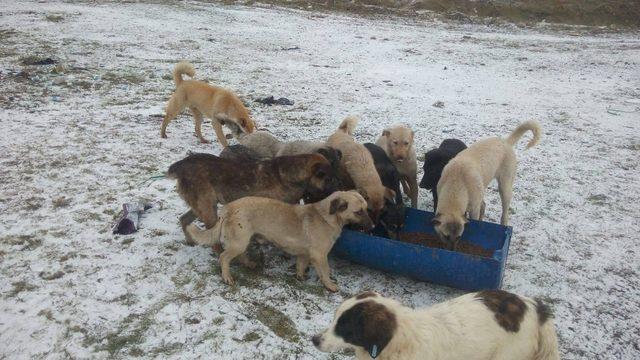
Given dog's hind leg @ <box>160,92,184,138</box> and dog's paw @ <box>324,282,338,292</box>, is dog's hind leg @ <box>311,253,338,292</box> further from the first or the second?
dog's hind leg @ <box>160,92,184,138</box>

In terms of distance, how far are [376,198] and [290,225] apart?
1.22 meters

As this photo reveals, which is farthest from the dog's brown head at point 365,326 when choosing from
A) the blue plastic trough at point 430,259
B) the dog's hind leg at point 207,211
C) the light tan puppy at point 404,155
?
the light tan puppy at point 404,155

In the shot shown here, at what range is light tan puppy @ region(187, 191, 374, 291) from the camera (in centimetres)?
479

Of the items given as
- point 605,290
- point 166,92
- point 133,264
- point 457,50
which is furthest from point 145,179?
point 457,50

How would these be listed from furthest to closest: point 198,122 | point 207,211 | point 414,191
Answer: point 198,122 < point 414,191 < point 207,211

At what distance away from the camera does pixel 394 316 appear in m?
3.19

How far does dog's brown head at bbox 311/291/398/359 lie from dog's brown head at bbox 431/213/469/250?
6.74 feet

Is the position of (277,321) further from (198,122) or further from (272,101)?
(272,101)

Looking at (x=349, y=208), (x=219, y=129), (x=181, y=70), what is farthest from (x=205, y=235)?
(x=181, y=70)

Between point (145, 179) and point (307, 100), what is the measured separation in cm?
523

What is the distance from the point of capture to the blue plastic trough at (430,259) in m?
4.50

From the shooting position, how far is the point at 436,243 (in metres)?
5.59

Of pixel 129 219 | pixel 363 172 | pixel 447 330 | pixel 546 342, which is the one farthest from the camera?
pixel 363 172

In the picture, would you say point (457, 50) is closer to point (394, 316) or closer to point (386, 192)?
point (386, 192)
